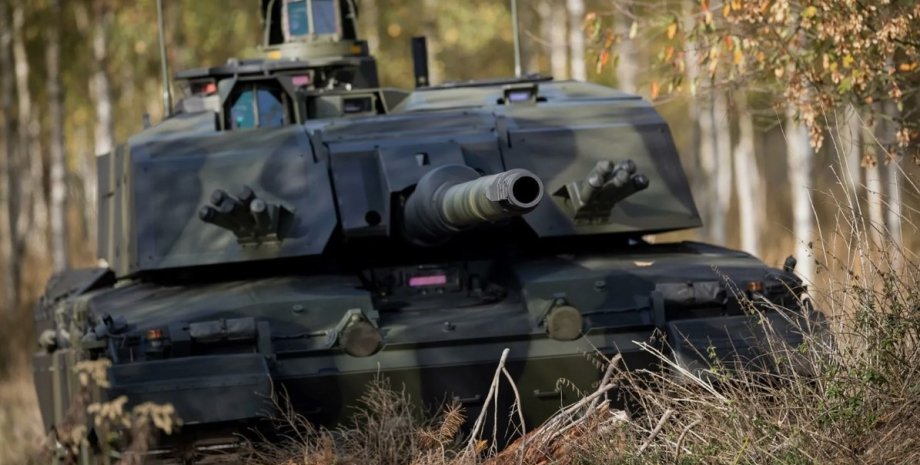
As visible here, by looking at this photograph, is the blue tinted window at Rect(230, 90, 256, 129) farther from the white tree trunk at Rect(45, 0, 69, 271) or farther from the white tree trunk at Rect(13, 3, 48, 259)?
the white tree trunk at Rect(13, 3, 48, 259)

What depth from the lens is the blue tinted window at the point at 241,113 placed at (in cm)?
1199

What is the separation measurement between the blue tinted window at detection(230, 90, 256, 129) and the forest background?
1182 mm

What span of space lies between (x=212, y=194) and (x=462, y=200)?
5.83 ft

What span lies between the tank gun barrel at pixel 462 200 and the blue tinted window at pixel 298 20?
13.9 ft

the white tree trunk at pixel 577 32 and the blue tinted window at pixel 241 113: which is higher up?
the white tree trunk at pixel 577 32

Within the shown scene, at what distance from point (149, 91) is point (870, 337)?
103 ft

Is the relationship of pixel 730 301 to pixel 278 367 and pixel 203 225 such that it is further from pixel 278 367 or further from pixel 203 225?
pixel 203 225

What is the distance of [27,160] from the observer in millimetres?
33344

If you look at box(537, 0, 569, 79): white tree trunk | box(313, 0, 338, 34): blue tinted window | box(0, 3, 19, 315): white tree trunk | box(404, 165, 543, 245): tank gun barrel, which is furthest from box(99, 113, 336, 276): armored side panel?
box(537, 0, 569, 79): white tree trunk

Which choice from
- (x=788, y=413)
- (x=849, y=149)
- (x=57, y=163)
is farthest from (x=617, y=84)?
(x=788, y=413)

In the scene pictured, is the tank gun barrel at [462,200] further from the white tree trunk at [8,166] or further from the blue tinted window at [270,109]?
the white tree trunk at [8,166]

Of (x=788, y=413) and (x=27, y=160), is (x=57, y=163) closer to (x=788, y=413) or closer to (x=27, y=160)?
(x=27, y=160)

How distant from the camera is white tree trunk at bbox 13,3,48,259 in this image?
28.7 metres

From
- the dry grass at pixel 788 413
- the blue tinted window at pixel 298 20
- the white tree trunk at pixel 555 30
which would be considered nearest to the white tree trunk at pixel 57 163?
the blue tinted window at pixel 298 20
